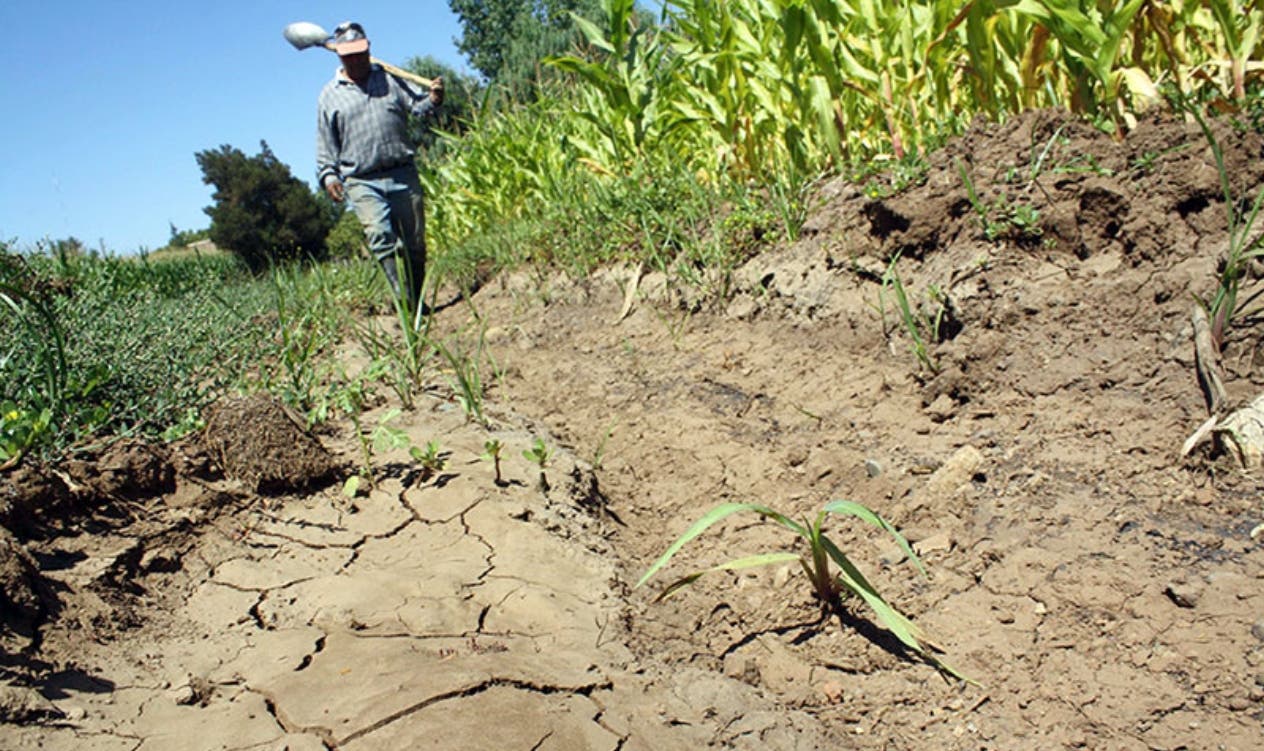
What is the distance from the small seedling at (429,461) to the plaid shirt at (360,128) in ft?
11.7

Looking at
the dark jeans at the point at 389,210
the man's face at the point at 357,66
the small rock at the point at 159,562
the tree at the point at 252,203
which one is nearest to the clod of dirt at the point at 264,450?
the small rock at the point at 159,562

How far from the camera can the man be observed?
18.7ft

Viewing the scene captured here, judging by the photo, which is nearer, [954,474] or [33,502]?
[33,502]

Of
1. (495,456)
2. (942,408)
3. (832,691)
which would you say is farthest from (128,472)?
(942,408)

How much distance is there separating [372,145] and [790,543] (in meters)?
4.47

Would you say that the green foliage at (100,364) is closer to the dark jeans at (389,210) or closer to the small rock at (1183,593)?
the dark jeans at (389,210)

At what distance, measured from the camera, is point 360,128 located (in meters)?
5.72

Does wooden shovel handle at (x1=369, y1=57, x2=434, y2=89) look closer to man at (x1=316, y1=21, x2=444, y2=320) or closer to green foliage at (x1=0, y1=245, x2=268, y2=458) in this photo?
man at (x1=316, y1=21, x2=444, y2=320)

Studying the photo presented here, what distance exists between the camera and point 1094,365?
252cm

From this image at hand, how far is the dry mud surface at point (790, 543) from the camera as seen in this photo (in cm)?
160

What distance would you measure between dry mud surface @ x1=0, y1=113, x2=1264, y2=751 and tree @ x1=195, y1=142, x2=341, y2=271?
61.9 feet

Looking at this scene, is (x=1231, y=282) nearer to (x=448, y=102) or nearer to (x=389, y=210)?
(x=389, y=210)

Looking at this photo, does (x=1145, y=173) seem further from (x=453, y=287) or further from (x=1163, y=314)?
(x=453, y=287)

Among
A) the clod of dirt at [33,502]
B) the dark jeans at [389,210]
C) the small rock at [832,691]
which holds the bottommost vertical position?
the small rock at [832,691]
